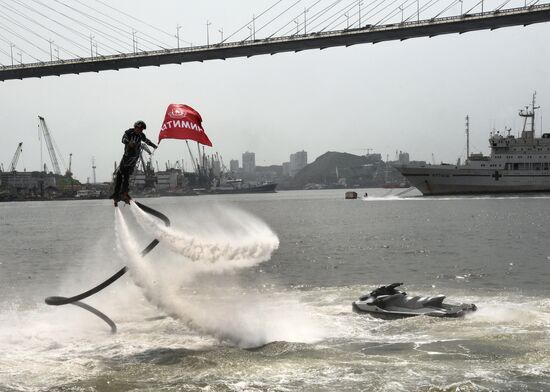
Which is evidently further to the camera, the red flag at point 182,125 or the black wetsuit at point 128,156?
the black wetsuit at point 128,156

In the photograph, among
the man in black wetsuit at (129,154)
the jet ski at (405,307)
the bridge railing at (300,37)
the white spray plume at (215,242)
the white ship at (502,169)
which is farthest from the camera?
the white ship at (502,169)

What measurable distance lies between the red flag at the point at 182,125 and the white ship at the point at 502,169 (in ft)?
432

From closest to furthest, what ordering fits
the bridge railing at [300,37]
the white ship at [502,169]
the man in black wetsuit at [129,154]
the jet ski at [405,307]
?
1. the man in black wetsuit at [129,154]
2. the jet ski at [405,307]
3. the bridge railing at [300,37]
4. the white ship at [502,169]

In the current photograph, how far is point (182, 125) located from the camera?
14.2 m

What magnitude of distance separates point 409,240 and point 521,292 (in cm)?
2939

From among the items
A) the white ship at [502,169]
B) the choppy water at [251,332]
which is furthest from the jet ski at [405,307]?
the white ship at [502,169]

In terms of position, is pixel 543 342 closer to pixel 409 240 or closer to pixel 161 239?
pixel 161 239

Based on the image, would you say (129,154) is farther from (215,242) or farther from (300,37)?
(300,37)

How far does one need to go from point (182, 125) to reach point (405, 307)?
441 inches

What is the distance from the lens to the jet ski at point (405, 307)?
20234mm

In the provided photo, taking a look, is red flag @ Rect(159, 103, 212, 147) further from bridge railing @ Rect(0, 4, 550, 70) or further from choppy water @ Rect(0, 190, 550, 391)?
bridge railing @ Rect(0, 4, 550, 70)

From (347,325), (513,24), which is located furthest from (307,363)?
(513,24)

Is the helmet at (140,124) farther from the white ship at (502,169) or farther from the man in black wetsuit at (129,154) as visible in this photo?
the white ship at (502,169)

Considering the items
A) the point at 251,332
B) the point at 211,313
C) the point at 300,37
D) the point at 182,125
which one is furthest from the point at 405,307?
the point at 300,37
